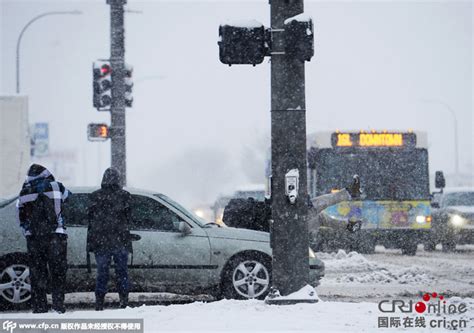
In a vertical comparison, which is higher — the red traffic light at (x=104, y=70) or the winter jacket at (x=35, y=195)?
the red traffic light at (x=104, y=70)

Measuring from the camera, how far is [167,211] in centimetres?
1163

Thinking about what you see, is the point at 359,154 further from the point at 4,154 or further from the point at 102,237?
the point at 4,154

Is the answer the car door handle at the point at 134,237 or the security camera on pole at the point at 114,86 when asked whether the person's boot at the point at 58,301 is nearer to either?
the car door handle at the point at 134,237

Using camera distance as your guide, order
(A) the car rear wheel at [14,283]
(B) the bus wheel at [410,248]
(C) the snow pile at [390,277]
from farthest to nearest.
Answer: (B) the bus wheel at [410,248] → (C) the snow pile at [390,277] → (A) the car rear wheel at [14,283]

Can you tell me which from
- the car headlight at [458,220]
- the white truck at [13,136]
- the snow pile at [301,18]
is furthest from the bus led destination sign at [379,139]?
the white truck at [13,136]

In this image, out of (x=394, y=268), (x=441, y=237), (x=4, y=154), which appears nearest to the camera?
(x=394, y=268)

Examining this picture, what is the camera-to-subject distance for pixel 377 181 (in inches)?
858

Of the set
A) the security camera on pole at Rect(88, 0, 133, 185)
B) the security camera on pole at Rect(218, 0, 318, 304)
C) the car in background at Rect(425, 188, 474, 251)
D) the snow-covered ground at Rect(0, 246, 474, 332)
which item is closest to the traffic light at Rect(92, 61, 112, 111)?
the security camera on pole at Rect(88, 0, 133, 185)

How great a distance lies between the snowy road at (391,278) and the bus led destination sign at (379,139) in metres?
3.27

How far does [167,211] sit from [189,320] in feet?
11.9

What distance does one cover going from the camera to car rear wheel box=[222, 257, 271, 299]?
1112 cm

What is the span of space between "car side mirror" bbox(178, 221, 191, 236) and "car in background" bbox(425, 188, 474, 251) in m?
13.0

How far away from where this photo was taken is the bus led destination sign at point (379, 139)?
21.9m

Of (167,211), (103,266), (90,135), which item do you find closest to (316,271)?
(167,211)
